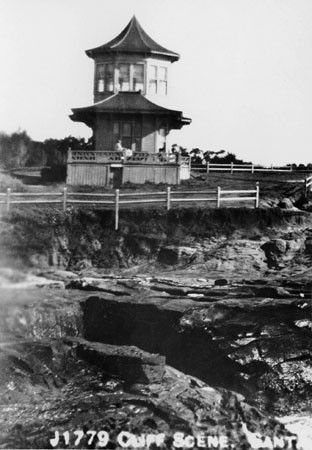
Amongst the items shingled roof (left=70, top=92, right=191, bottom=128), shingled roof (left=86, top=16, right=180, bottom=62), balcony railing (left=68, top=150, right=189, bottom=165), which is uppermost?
shingled roof (left=86, top=16, right=180, bottom=62)

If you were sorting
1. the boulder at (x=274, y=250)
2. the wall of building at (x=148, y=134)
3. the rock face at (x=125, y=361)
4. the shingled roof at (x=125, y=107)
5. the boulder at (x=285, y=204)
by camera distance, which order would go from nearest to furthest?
the rock face at (x=125, y=361) → the boulder at (x=274, y=250) → the boulder at (x=285, y=204) → the shingled roof at (x=125, y=107) → the wall of building at (x=148, y=134)

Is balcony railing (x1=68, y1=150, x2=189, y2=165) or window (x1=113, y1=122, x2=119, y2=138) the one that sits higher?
window (x1=113, y1=122, x2=119, y2=138)

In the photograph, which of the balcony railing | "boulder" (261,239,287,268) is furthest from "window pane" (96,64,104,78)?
"boulder" (261,239,287,268)

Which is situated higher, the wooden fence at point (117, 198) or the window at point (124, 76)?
the window at point (124, 76)

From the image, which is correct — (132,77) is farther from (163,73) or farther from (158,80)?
(163,73)

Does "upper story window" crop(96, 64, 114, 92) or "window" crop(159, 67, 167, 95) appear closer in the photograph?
"upper story window" crop(96, 64, 114, 92)

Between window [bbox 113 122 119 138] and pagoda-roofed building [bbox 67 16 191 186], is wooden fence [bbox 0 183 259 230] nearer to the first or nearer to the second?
pagoda-roofed building [bbox 67 16 191 186]

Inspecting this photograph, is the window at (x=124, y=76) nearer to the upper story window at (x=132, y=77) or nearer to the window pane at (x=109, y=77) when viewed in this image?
the upper story window at (x=132, y=77)

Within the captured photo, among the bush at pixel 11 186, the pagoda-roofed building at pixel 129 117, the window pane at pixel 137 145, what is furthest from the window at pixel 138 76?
the bush at pixel 11 186
